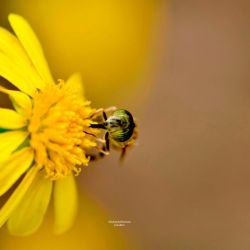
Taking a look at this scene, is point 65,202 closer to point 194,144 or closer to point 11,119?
point 11,119

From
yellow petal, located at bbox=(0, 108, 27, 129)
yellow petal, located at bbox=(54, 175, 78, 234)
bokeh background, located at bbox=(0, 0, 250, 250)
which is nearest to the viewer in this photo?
yellow petal, located at bbox=(0, 108, 27, 129)

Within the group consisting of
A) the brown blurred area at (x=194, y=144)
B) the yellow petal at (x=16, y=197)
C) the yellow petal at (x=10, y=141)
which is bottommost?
the brown blurred area at (x=194, y=144)

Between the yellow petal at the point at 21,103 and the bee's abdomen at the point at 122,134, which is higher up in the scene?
the yellow petal at the point at 21,103

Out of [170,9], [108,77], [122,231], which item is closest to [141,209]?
[122,231]

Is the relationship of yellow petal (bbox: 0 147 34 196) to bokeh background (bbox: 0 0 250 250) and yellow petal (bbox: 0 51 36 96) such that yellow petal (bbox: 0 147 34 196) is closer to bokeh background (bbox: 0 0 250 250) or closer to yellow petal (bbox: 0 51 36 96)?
yellow petal (bbox: 0 51 36 96)

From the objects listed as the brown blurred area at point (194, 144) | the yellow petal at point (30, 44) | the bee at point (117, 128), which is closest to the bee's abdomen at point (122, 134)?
the bee at point (117, 128)

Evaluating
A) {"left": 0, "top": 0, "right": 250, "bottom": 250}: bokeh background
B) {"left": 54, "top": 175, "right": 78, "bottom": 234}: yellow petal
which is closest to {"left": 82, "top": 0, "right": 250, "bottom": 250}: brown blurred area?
{"left": 0, "top": 0, "right": 250, "bottom": 250}: bokeh background

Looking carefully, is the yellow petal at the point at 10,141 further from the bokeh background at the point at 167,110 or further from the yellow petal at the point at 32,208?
the bokeh background at the point at 167,110

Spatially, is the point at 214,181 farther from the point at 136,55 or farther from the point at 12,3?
the point at 12,3
